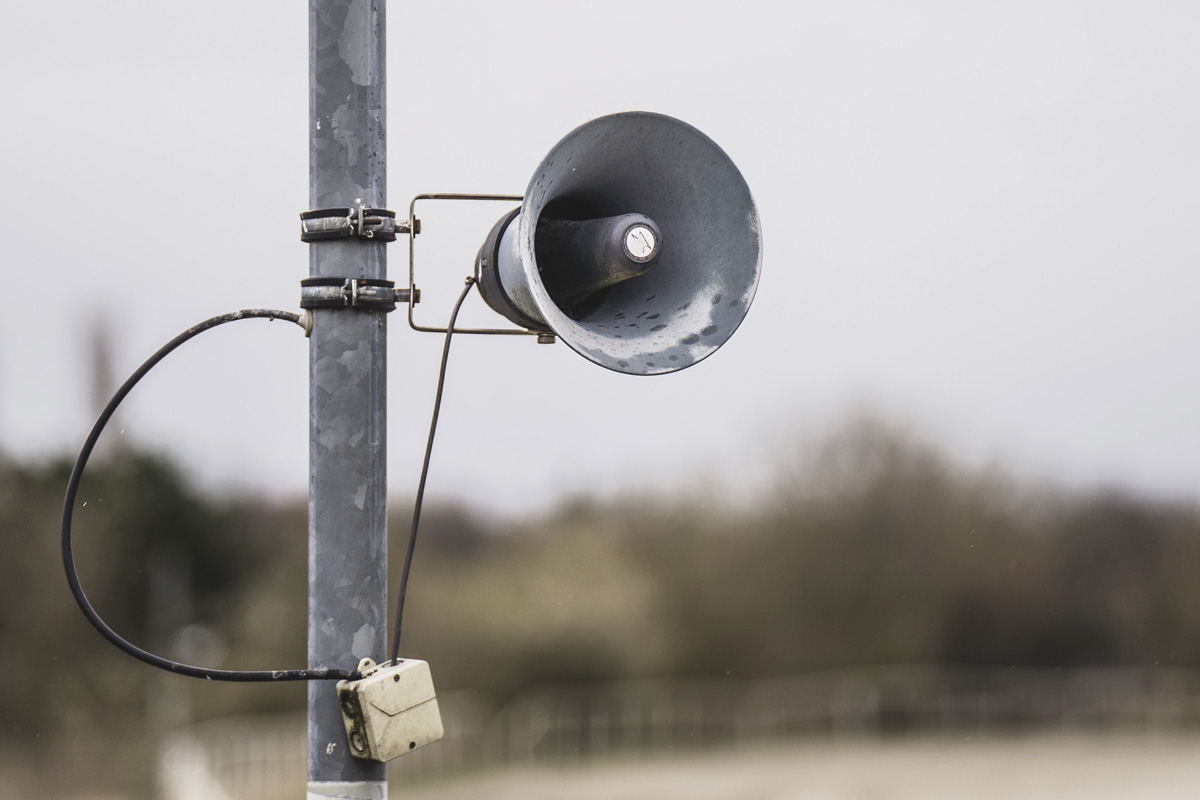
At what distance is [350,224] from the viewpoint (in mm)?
1759

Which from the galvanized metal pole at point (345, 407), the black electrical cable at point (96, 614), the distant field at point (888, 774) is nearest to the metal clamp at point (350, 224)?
the galvanized metal pole at point (345, 407)

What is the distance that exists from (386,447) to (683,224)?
0.63 meters

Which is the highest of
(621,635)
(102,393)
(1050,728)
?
(102,393)

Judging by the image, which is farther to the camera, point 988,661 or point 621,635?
point 988,661

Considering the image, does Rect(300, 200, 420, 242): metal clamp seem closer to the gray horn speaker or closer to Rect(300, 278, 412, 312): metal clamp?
Rect(300, 278, 412, 312): metal clamp

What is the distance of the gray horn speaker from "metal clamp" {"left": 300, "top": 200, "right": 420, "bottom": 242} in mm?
187

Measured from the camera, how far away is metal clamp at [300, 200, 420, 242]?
5.78ft

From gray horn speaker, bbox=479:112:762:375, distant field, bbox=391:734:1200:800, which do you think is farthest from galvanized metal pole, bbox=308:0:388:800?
distant field, bbox=391:734:1200:800

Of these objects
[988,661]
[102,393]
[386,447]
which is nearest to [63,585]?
[102,393]

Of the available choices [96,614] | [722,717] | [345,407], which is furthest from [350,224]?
[722,717]

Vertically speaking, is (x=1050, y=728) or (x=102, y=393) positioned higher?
(x=102, y=393)

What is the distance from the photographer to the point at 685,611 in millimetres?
21578

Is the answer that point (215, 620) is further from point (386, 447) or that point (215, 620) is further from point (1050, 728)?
point (386, 447)

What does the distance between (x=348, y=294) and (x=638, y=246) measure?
44 centimetres
